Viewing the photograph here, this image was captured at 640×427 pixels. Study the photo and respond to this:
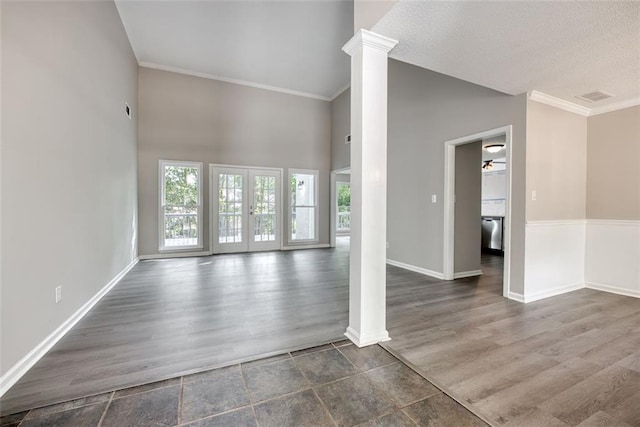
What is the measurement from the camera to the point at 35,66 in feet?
6.11

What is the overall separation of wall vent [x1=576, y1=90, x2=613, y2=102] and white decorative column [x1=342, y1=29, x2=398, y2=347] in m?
2.67

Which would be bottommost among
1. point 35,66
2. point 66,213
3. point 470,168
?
point 66,213

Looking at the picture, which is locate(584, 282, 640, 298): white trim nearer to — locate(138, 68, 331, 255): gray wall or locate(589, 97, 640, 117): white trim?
locate(589, 97, 640, 117): white trim

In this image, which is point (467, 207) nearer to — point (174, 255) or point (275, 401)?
point (275, 401)

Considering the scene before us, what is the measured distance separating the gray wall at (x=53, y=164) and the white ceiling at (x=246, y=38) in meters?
0.80

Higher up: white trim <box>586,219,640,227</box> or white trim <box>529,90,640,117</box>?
white trim <box>529,90,640,117</box>

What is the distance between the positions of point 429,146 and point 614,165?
2.21 m

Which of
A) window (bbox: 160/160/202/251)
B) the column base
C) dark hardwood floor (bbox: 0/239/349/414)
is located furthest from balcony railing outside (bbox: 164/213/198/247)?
the column base

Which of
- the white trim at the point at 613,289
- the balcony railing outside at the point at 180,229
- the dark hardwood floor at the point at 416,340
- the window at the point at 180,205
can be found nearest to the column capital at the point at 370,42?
the dark hardwood floor at the point at 416,340

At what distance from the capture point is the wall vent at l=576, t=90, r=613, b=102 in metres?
3.06

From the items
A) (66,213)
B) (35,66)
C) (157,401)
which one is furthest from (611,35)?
(66,213)

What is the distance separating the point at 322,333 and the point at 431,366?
854 millimetres

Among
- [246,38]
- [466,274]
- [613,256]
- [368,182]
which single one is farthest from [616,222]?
[246,38]

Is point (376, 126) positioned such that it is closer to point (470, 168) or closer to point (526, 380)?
point (526, 380)
